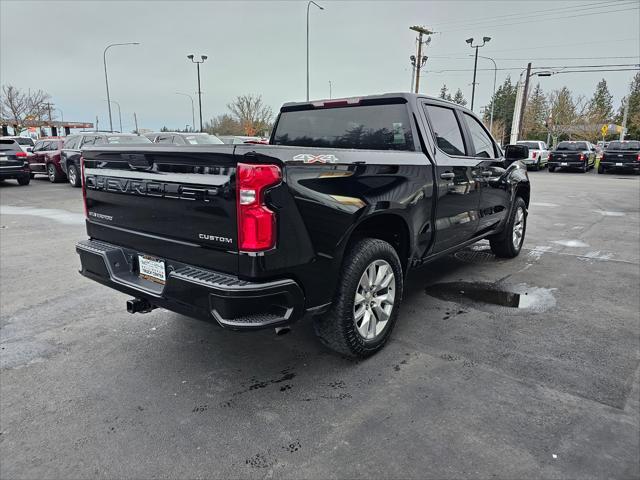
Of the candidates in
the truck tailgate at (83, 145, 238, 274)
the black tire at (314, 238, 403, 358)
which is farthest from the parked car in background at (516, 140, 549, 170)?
the truck tailgate at (83, 145, 238, 274)

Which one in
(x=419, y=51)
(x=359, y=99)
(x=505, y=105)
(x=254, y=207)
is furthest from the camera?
(x=505, y=105)

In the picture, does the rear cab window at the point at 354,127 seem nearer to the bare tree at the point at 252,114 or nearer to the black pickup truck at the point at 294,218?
the black pickup truck at the point at 294,218

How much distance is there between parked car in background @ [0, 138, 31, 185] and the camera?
15.7 meters

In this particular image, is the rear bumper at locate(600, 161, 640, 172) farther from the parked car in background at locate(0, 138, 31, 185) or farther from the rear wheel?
the parked car in background at locate(0, 138, 31, 185)

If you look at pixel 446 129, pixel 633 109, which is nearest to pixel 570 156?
pixel 446 129

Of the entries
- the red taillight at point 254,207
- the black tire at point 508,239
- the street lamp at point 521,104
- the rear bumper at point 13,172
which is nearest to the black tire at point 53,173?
the rear bumper at point 13,172

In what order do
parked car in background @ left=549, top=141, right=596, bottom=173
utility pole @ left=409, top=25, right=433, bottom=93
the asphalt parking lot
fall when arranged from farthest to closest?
utility pole @ left=409, top=25, right=433, bottom=93
parked car in background @ left=549, top=141, right=596, bottom=173
the asphalt parking lot

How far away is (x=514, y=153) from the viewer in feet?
18.7

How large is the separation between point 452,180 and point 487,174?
3.39 feet

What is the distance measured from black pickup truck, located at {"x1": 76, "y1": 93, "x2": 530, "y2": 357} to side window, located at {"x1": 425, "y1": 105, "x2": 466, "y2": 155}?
2cm

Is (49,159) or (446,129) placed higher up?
(446,129)

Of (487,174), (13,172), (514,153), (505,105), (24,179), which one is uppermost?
(505,105)

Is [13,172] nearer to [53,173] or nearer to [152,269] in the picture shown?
[53,173]

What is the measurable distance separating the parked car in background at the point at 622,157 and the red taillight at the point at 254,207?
26391 mm
